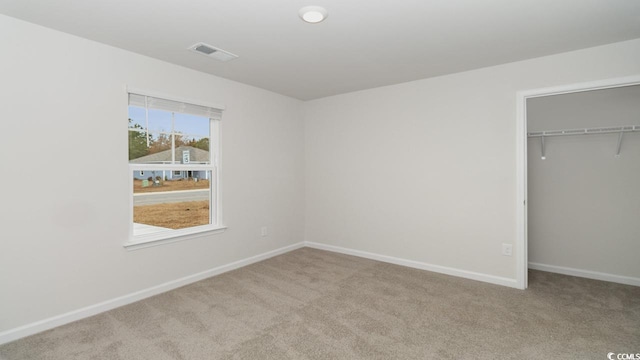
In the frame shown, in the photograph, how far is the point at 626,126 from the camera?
3.20 metres

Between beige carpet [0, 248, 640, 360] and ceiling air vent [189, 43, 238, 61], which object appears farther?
ceiling air vent [189, 43, 238, 61]

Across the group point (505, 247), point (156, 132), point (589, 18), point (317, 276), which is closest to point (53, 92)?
point (156, 132)

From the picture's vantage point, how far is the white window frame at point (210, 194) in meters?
2.93

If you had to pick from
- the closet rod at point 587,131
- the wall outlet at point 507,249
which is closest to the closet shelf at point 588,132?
the closet rod at point 587,131

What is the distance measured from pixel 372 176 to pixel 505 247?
176 cm

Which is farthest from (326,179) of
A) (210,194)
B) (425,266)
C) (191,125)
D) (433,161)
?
(191,125)

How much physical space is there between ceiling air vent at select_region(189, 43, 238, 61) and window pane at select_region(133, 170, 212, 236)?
1283 millimetres

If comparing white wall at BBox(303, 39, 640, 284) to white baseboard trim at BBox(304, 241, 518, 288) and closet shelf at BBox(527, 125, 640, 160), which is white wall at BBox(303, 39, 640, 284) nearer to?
white baseboard trim at BBox(304, 241, 518, 288)

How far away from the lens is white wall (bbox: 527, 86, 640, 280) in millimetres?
3260

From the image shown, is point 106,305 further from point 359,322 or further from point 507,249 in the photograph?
point 507,249

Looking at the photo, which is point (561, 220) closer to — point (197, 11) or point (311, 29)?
point (311, 29)

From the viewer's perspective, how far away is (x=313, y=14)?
217cm

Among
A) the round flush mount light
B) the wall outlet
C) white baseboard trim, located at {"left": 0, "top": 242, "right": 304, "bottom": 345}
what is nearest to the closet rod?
the wall outlet

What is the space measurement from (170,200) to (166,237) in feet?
1.39
